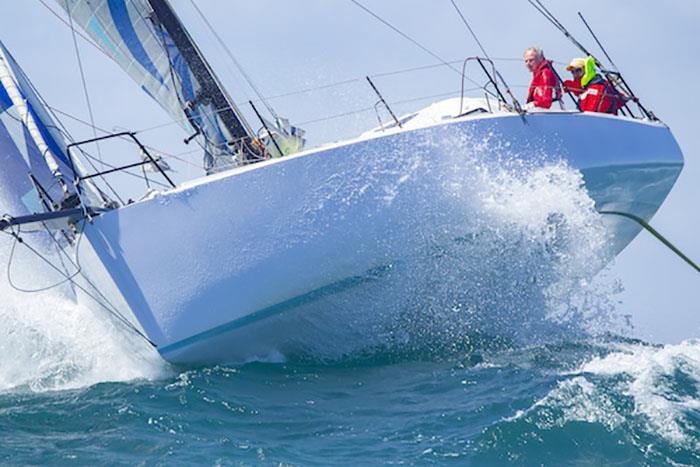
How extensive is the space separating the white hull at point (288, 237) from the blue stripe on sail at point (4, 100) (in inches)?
63.5

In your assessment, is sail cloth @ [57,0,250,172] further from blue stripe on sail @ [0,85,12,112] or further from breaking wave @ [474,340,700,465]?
breaking wave @ [474,340,700,465]

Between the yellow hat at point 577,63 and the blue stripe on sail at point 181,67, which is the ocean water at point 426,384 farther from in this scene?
the blue stripe on sail at point 181,67

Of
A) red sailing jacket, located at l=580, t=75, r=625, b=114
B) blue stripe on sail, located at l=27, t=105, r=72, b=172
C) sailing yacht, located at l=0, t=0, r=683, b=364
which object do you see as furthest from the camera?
red sailing jacket, located at l=580, t=75, r=625, b=114

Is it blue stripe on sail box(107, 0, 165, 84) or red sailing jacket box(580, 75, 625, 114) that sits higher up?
blue stripe on sail box(107, 0, 165, 84)

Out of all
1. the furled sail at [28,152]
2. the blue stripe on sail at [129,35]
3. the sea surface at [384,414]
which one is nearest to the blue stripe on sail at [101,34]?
the blue stripe on sail at [129,35]

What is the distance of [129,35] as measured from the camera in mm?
9641

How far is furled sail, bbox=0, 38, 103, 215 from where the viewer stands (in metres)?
7.64

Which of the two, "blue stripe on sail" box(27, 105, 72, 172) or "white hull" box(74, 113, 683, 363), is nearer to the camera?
"white hull" box(74, 113, 683, 363)

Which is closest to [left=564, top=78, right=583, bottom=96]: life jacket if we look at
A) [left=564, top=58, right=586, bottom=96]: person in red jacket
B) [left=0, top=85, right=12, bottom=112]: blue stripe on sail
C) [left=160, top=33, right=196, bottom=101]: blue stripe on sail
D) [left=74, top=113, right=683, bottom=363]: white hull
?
[left=564, top=58, right=586, bottom=96]: person in red jacket

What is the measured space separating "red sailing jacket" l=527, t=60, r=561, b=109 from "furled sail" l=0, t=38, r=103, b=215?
3.53 m

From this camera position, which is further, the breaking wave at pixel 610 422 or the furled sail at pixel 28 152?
the furled sail at pixel 28 152

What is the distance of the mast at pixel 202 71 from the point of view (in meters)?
9.48

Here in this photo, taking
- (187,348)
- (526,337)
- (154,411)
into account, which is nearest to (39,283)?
(187,348)

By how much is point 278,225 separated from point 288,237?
11 centimetres
